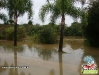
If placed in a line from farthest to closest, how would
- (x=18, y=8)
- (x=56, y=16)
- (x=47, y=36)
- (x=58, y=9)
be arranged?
1. (x=47, y=36)
2. (x=18, y=8)
3. (x=56, y=16)
4. (x=58, y=9)

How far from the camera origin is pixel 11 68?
8250 millimetres

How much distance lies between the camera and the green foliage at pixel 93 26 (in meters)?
16.4

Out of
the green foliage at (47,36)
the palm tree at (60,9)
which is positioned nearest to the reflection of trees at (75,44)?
the green foliage at (47,36)

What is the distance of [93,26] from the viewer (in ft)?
56.3

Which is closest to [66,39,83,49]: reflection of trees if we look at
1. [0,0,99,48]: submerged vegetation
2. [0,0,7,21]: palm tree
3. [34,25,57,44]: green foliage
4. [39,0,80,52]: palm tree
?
[0,0,99,48]: submerged vegetation

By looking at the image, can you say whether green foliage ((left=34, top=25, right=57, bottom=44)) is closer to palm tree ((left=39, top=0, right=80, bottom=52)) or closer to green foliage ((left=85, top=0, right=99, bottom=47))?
green foliage ((left=85, top=0, right=99, bottom=47))

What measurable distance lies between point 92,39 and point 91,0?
14.9ft

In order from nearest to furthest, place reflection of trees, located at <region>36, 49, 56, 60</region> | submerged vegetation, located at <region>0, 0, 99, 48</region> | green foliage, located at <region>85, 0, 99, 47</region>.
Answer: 1. reflection of trees, located at <region>36, 49, 56, 60</region>
2. submerged vegetation, located at <region>0, 0, 99, 48</region>
3. green foliage, located at <region>85, 0, 99, 47</region>

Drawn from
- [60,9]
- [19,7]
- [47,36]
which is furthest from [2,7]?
[47,36]

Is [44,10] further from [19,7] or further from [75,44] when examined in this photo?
[75,44]

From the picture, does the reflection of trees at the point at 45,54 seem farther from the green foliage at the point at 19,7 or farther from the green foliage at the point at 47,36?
the green foliage at the point at 47,36

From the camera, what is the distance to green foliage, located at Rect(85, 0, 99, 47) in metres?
16.4

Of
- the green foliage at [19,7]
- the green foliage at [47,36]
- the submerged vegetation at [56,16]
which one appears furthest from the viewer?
the green foliage at [47,36]

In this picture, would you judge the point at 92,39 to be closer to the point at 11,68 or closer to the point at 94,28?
the point at 94,28
